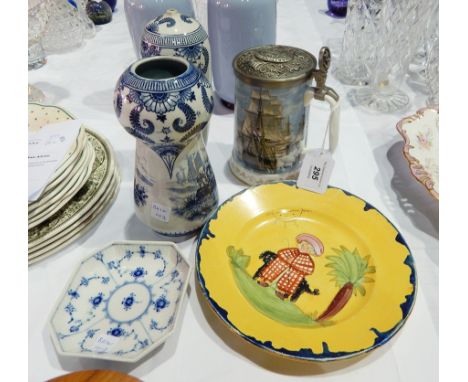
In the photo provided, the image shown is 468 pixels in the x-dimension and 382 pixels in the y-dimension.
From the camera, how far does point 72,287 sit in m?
0.53

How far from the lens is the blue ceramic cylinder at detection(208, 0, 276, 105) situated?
762 mm

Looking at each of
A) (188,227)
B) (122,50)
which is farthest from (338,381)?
(122,50)

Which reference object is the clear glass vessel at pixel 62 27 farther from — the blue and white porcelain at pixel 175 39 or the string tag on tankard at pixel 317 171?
the string tag on tankard at pixel 317 171

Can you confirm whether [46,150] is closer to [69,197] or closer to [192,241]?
[69,197]

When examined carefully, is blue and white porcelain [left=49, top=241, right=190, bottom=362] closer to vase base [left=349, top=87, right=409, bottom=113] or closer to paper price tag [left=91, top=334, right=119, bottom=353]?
paper price tag [left=91, top=334, right=119, bottom=353]

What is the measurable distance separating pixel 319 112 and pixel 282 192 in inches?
15.2

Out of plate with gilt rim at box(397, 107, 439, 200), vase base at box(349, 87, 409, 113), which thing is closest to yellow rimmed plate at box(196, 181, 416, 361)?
plate with gilt rim at box(397, 107, 439, 200)

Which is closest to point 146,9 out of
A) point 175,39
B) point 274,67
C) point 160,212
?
point 175,39

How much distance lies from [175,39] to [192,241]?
35cm

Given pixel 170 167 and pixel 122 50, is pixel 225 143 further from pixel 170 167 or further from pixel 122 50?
pixel 122 50

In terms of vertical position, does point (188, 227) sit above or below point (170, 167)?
below

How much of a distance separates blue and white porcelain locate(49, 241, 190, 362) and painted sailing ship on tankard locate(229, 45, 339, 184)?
0.23 m

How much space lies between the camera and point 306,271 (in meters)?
0.57

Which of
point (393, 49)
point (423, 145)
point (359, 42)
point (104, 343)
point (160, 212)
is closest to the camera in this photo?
point (104, 343)
